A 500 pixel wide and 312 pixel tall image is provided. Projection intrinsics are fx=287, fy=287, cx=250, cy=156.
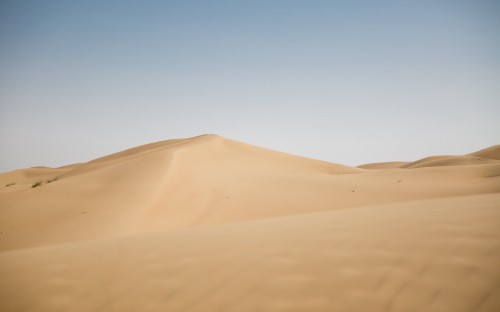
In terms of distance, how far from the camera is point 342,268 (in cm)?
257

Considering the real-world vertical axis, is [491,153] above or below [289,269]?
above

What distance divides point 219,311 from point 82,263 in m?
2.10

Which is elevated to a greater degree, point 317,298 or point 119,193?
point 119,193

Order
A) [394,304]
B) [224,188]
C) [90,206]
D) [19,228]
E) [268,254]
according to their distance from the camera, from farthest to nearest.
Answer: [224,188] < [90,206] < [19,228] < [268,254] < [394,304]

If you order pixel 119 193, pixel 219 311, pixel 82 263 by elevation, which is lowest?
pixel 219 311

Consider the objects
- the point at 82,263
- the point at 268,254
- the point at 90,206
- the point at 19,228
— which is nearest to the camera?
the point at 268,254

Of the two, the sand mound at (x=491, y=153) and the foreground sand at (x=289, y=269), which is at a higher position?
the sand mound at (x=491, y=153)

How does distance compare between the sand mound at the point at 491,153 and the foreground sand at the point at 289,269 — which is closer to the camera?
the foreground sand at the point at 289,269

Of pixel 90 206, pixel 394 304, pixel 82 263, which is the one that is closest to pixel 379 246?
pixel 394 304

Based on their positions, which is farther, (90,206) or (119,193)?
(119,193)

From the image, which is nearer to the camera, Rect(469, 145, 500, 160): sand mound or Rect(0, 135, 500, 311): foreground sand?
Rect(0, 135, 500, 311): foreground sand

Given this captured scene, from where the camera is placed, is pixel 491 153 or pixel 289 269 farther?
pixel 491 153

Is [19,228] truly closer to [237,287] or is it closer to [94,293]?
[94,293]

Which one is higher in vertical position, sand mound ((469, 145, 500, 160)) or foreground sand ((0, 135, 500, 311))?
sand mound ((469, 145, 500, 160))
